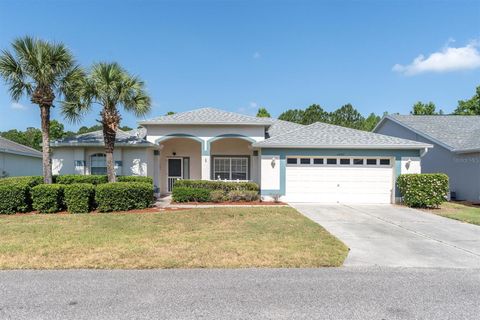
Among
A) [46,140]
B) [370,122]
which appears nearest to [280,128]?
[46,140]

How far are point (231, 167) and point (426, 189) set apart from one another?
33.2ft

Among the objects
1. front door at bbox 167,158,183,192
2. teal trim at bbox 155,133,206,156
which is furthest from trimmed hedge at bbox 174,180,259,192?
front door at bbox 167,158,183,192

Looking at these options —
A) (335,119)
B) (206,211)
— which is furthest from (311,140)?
(335,119)

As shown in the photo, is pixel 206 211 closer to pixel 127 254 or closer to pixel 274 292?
pixel 127 254

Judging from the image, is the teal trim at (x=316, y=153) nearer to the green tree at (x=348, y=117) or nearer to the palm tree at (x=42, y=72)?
the palm tree at (x=42, y=72)

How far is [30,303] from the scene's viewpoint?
3.99 metres

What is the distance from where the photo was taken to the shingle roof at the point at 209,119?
16172 mm

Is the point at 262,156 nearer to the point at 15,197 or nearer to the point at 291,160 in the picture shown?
the point at 291,160

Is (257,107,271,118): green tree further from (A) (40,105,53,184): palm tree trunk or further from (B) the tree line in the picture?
(A) (40,105,53,184): palm tree trunk

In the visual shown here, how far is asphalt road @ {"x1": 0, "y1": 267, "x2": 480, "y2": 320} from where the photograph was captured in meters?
3.75

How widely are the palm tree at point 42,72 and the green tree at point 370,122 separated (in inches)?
1277

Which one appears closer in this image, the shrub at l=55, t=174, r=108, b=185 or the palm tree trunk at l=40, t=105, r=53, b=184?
the palm tree trunk at l=40, t=105, r=53, b=184

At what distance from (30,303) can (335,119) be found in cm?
3586

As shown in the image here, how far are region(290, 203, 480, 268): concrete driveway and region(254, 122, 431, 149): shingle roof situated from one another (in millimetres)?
3179
